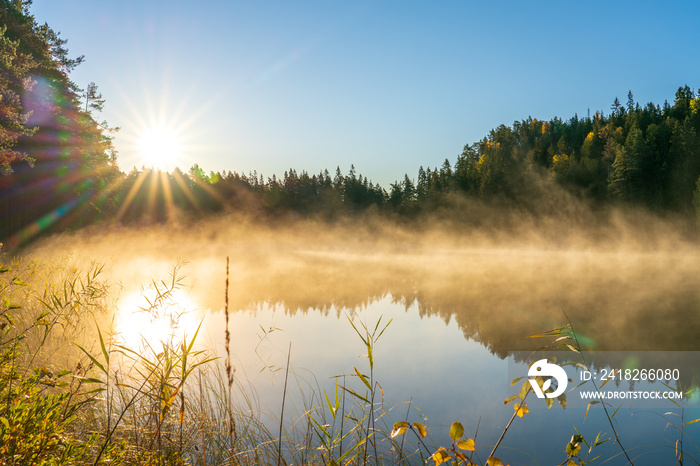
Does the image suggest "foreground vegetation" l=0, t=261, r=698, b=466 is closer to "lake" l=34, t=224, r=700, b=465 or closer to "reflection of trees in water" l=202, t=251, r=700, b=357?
"lake" l=34, t=224, r=700, b=465

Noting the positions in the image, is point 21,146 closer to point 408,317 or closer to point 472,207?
point 408,317

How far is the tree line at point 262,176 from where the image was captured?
20344 millimetres

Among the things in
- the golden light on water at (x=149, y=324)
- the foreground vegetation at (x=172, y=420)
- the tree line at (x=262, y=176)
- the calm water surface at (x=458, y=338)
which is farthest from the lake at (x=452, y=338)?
the tree line at (x=262, y=176)

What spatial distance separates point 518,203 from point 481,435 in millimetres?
57152

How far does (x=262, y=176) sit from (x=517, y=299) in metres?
71.8

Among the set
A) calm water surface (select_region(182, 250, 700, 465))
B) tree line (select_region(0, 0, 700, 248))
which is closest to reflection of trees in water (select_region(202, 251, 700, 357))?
calm water surface (select_region(182, 250, 700, 465))

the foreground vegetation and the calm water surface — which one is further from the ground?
the foreground vegetation

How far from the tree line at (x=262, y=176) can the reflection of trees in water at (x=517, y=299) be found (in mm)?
13116

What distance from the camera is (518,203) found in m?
56.6

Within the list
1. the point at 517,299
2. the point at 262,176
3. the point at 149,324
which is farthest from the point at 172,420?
the point at 262,176

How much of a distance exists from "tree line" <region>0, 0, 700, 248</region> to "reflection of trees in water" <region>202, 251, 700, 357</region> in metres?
13.1

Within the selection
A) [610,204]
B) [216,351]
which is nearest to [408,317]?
[216,351]

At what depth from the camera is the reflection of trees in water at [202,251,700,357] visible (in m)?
8.75

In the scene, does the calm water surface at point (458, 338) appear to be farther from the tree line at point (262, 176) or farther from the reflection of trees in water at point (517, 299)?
the tree line at point (262, 176)
